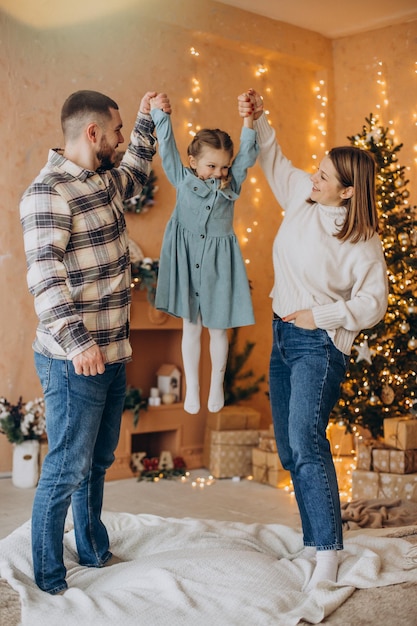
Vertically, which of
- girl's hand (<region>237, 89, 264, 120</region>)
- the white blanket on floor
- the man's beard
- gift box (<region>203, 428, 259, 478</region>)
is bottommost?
the white blanket on floor

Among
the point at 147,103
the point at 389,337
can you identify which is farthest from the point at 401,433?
the point at 147,103

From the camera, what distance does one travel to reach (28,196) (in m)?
2.64

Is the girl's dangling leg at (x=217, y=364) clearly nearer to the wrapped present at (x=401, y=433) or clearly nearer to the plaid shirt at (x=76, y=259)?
the plaid shirt at (x=76, y=259)

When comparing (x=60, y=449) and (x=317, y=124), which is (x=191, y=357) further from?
(x=317, y=124)

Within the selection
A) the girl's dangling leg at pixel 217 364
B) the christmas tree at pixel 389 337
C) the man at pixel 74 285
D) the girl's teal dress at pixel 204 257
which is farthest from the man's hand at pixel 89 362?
the christmas tree at pixel 389 337

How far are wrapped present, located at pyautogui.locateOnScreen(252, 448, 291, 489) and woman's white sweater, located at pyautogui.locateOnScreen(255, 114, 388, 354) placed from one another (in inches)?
89.9

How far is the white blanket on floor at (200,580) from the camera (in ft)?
8.30

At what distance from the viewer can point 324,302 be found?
113 inches

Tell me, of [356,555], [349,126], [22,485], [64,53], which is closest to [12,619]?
[356,555]

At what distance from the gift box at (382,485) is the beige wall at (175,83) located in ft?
4.96

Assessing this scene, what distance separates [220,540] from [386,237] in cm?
229

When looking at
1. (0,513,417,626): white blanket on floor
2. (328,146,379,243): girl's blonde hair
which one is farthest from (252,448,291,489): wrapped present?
(328,146,379,243): girl's blonde hair

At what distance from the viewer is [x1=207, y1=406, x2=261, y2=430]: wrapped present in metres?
5.32

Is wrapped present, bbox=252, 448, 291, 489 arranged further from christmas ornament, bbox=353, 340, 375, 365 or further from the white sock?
the white sock
